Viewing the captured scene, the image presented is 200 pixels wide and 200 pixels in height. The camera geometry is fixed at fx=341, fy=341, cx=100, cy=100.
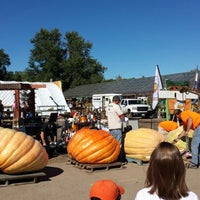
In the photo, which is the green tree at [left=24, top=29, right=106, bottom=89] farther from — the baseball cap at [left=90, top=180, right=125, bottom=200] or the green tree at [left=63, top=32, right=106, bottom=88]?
the baseball cap at [left=90, top=180, right=125, bottom=200]

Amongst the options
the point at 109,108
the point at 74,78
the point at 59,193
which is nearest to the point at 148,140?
the point at 109,108

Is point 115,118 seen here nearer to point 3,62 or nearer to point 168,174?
point 168,174

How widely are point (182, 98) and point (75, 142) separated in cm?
588

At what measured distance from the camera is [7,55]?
7794 cm

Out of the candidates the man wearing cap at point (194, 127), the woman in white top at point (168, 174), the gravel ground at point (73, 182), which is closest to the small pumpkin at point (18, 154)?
the gravel ground at point (73, 182)

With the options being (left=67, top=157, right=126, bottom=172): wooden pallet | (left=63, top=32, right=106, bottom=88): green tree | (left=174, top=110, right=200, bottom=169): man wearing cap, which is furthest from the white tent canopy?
(left=63, top=32, right=106, bottom=88): green tree

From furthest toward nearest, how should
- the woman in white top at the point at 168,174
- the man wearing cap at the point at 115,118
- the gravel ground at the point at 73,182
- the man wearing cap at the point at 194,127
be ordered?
1. the man wearing cap at the point at 115,118
2. the man wearing cap at the point at 194,127
3. the gravel ground at the point at 73,182
4. the woman in white top at the point at 168,174

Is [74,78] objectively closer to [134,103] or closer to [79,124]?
[134,103]

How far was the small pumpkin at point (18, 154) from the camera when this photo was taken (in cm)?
667

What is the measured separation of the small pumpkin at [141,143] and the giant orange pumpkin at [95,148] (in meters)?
0.71

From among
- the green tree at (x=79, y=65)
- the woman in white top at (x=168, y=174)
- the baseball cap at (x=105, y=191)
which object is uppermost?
the green tree at (x=79, y=65)

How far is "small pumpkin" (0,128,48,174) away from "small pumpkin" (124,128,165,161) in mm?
2751

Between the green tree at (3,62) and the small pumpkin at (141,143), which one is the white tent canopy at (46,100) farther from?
the green tree at (3,62)

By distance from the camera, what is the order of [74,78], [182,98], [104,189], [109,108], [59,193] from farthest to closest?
[74,78], [182,98], [109,108], [59,193], [104,189]
